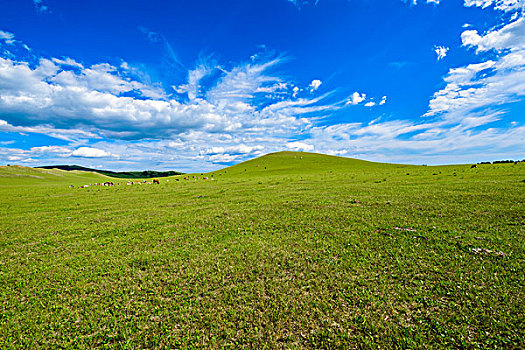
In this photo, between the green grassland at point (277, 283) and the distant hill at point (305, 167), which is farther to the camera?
the distant hill at point (305, 167)

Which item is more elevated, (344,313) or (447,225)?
(447,225)

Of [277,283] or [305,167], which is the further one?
[305,167]

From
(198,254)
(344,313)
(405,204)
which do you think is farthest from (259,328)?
(405,204)

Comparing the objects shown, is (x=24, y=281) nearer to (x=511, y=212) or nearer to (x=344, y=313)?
(x=344, y=313)

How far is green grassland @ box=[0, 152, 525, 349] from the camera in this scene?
15.1ft

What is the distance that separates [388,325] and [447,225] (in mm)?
8046

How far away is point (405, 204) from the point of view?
14.0 meters

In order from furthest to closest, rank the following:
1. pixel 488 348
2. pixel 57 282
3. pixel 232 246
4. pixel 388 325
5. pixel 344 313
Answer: pixel 232 246
pixel 57 282
pixel 344 313
pixel 388 325
pixel 488 348

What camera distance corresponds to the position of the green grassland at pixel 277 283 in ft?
15.1

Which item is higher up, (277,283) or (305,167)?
(305,167)

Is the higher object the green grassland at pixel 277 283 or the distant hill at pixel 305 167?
the distant hill at pixel 305 167

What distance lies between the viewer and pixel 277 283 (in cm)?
640

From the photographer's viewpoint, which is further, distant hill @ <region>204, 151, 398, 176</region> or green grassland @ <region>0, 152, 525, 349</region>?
distant hill @ <region>204, 151, 398, 176</region>

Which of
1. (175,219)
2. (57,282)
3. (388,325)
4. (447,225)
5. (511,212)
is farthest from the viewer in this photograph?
(175,219)
